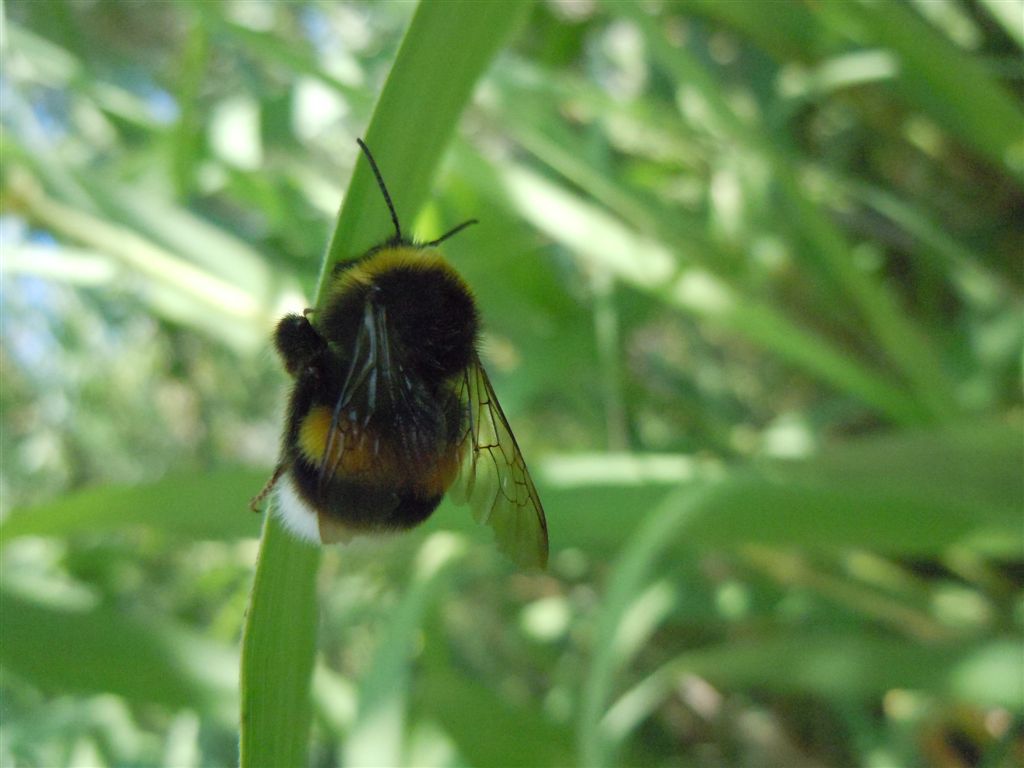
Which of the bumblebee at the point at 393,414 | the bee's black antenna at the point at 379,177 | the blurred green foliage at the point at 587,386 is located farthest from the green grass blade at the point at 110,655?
the bee's black antenna at the point at 379,177

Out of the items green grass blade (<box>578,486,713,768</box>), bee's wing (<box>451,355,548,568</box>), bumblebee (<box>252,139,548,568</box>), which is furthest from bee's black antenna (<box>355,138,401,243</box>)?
green grass blade (<box>578,486,713,768</box>)

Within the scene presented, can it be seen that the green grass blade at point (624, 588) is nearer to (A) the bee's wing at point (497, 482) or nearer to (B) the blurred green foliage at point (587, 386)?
(B) the blurred green foliage at point (587, 386)

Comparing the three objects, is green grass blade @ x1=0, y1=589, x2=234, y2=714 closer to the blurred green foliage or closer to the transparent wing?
the blurred green foliage

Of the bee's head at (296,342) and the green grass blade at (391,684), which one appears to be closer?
the bee's head at (296,342)

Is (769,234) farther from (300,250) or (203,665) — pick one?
(203,665)

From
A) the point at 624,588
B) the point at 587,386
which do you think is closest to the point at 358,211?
the point at 624,588

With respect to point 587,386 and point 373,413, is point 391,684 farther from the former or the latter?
point 587,386

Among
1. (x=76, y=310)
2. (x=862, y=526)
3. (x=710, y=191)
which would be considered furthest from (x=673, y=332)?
(x=76, y=310)
